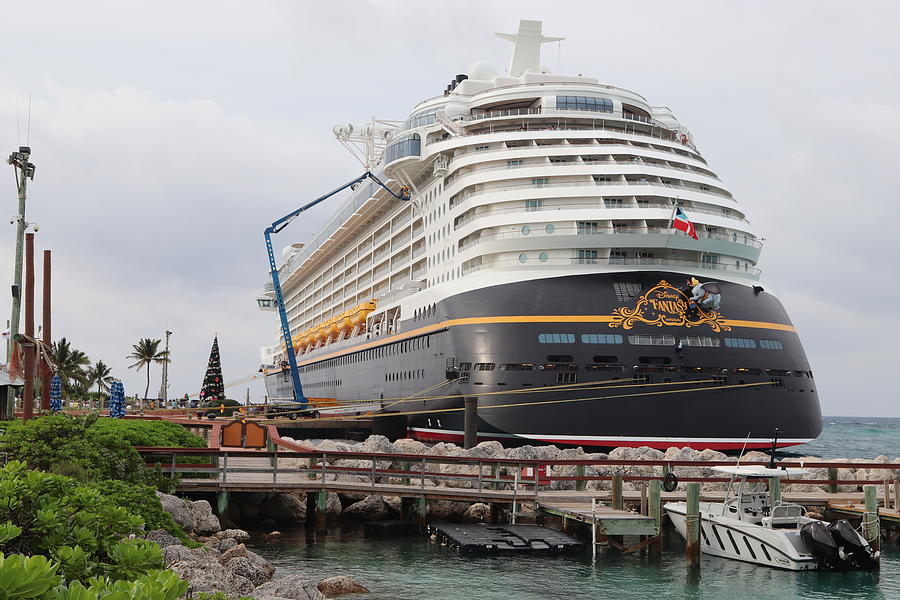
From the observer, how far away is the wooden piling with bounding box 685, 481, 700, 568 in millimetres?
17797

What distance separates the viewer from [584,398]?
29.9m

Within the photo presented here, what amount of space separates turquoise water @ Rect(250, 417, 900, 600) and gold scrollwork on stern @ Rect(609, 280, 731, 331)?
12.3 metres

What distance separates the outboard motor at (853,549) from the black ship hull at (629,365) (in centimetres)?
1301

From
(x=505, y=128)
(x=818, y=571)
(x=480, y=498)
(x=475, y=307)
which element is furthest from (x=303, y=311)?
(x=818, y=571)

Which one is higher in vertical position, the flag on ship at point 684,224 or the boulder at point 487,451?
the flag on ship at point 684,224

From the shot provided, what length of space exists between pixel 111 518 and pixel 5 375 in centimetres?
2104

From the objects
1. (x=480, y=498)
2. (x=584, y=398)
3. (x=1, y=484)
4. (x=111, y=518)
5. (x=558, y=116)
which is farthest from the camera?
(x=558, y=116)

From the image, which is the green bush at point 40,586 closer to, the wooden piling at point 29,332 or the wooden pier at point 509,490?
the wooden pier at point 509,490

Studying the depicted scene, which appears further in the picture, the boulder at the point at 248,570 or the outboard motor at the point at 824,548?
the outboard motor at the point at 824,548

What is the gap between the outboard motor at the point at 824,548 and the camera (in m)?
16.7

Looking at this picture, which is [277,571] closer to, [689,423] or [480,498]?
[480,498]

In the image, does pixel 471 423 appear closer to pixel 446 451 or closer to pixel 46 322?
pixel 446 451

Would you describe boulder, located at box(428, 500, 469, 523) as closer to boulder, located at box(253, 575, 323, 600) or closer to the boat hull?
the boat hull

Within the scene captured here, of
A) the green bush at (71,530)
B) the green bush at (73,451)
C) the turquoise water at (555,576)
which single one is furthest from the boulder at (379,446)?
the green bush at (71,530)
